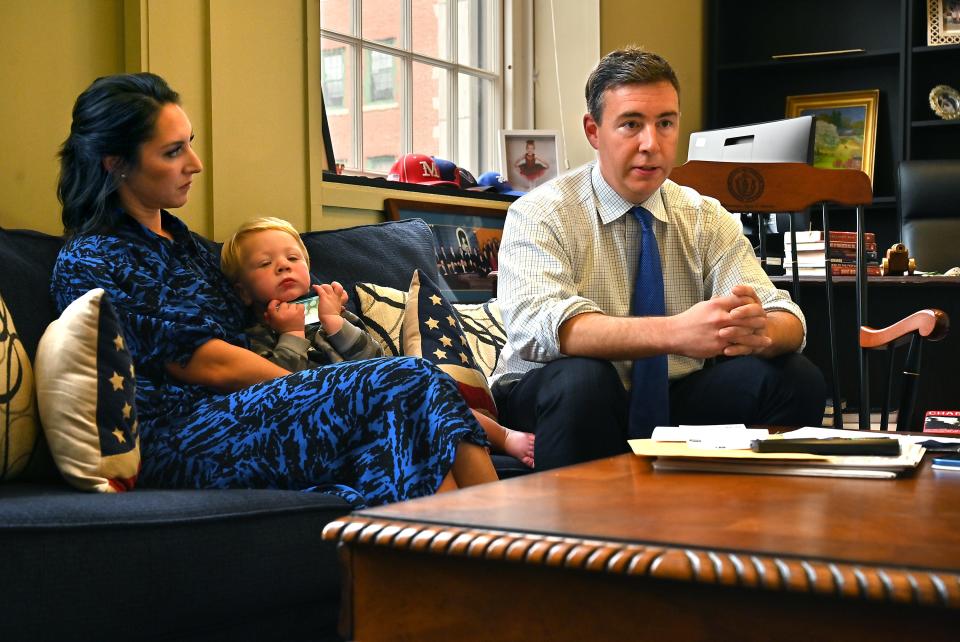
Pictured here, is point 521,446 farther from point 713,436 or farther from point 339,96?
point 339,96

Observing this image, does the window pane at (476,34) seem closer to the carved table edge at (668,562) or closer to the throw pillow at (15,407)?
the throw pillow at (15,407)

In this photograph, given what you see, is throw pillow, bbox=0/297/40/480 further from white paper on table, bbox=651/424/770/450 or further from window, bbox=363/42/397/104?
window, bbox=363/42/397/104

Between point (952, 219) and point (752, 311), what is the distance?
2.84 metres

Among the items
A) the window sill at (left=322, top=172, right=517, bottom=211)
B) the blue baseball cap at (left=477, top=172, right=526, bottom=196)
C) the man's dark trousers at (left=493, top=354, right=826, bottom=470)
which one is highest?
the blue baseball cap at (left=477, top=172, right=526, bottom=196)

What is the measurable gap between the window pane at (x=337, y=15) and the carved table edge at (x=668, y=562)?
245 cm

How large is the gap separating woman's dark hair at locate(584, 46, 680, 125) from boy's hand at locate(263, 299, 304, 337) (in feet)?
2.44

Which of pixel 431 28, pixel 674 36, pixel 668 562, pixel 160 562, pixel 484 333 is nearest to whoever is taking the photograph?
pixel 668 562

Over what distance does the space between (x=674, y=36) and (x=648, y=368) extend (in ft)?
10.5

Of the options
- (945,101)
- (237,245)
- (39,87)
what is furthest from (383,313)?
(945,101)

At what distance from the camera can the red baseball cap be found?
317 cm

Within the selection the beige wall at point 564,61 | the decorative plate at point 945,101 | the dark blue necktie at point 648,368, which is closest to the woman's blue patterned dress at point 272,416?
the dark blue necktie at point 648,368

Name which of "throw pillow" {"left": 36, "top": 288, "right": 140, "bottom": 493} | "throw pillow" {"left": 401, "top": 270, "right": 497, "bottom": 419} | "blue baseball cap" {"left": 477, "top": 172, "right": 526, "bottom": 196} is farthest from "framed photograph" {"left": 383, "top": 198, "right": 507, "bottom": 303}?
"throw pillow" {"left": 36, "top": 288, "right": 140, "bottom": 493}

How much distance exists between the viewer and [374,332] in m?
2.22

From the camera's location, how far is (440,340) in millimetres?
2248
